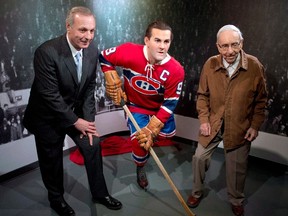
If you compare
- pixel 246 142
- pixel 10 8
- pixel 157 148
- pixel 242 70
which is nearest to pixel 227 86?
pixel 242 70

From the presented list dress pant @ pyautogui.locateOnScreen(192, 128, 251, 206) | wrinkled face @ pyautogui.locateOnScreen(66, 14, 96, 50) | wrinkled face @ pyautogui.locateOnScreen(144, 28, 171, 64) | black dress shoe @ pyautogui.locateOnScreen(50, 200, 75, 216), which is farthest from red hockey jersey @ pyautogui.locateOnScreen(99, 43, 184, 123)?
black dress shoe @ pyautogui.locateOnScreen(50, 200, 75, 216)

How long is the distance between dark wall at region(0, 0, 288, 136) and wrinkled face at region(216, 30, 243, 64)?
3.75 ft

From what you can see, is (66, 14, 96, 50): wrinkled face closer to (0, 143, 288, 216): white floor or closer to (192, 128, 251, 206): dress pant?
(192, 128, 251, 206): dress pant

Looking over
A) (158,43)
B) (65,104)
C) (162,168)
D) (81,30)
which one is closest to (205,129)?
(162,168)

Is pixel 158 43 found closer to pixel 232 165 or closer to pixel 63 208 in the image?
pixel 232 165

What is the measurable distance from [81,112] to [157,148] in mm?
1660

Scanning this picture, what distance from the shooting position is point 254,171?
3.34 meters

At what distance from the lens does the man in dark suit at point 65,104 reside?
2.07m

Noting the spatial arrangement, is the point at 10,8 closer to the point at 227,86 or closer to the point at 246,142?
the point at 227,86

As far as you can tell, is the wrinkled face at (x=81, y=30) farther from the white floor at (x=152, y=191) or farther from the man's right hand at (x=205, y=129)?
the white floor at (x=152, y=191)

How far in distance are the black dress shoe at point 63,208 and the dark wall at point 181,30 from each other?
1.18 m

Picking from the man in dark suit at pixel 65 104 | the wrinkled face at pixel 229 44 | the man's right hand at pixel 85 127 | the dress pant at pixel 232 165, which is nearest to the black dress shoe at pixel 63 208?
the man in dark suit at pixel 65 104

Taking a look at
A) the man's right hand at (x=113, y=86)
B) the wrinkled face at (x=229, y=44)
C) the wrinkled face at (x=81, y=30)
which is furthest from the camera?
the man's right hand at (x=113, y=86)

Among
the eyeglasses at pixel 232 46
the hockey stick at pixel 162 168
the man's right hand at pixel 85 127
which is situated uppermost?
the eyeglasses at pixel 232 46
